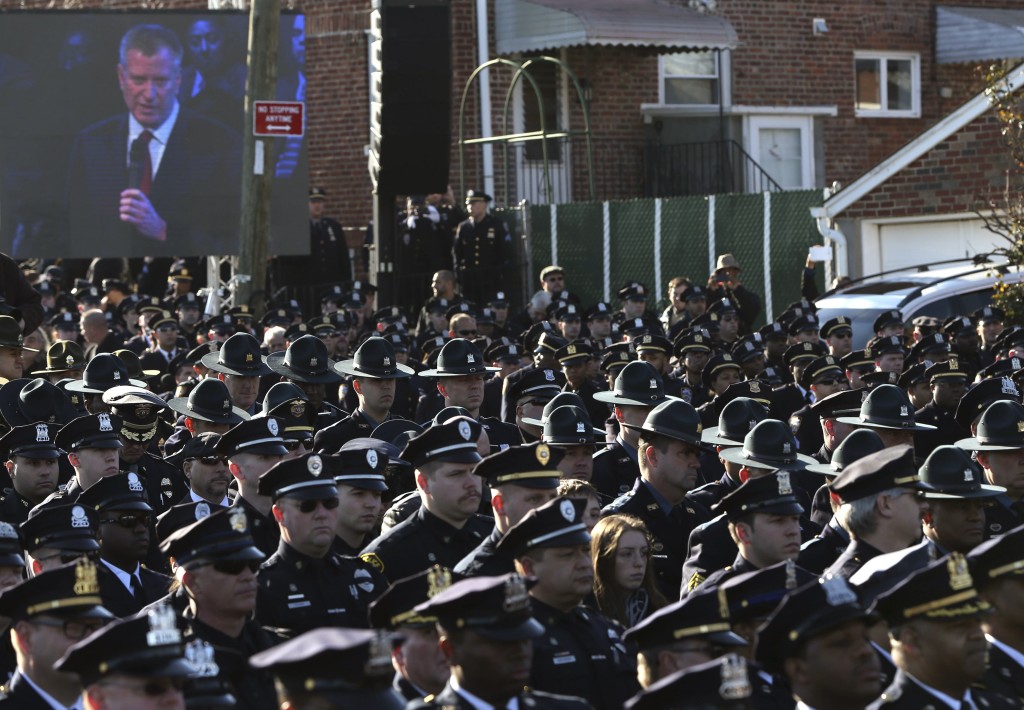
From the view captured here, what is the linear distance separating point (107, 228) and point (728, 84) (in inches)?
418

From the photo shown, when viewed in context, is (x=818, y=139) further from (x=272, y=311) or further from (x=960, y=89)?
(x=272, y=311)

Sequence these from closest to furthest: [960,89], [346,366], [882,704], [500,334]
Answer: [882,704] → [346,366] → [500,334] → [960,89]

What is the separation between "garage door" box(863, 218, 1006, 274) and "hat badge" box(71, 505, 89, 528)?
1678 cm

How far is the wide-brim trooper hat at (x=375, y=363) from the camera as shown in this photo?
455 inches

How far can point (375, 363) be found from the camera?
11625 millimetres

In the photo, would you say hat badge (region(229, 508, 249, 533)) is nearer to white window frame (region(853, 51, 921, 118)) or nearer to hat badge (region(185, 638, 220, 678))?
hat badge (region(185, 638, 220, 678))

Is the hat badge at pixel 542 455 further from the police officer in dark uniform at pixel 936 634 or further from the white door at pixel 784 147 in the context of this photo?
the white door at pixel 784 147

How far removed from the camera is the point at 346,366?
1185 centimetres

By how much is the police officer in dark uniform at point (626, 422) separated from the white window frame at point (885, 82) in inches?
742

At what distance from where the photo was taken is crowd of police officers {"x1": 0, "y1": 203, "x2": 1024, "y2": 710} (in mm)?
5336

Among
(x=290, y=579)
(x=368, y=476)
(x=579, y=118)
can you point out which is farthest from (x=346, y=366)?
(x=579, y=118)

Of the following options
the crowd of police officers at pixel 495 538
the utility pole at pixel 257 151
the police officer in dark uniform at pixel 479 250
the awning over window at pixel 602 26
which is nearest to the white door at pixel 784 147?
the awning over window at pixel 602 26

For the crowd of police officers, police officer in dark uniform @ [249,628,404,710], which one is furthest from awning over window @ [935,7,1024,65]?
police officer in dark uniform @ [249,628,404,710]

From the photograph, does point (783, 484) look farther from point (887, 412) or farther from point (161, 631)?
point (161, 631)
